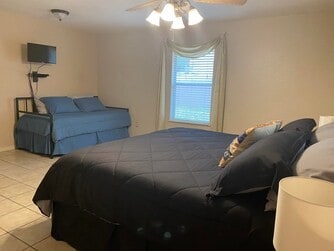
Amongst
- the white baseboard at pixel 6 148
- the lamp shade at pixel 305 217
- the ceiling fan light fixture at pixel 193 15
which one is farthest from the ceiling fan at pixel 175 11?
the white baseboard at pixel 6 148

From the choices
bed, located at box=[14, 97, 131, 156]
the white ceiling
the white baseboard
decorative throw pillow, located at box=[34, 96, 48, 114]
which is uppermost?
the white ceiling

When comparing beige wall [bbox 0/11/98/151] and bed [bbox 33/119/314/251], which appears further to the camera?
beige wall [bbox 0/11/98/151]

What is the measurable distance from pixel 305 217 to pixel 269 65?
3.63 m

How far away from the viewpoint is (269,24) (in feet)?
12.8

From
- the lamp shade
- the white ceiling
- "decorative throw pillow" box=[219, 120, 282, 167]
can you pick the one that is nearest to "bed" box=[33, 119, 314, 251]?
"decorative throw pillow" box=[219, 120, 282, 167]

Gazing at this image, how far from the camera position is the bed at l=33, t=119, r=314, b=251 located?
1250 millimetres

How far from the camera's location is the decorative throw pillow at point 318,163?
1061 millimetres

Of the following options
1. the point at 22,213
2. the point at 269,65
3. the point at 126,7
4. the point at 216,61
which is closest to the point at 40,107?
the point at 126,7

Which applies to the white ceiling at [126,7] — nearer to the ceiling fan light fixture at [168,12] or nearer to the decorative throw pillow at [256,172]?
the ceiling fan light fixture at [168,12]

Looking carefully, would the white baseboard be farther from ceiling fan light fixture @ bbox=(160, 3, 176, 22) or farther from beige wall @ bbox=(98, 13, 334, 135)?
ceiling fan light fixture @ bbox=(160, 3, 176, 22)

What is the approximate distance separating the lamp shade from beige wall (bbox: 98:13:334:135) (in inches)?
131

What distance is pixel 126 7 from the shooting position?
3609 millimetres

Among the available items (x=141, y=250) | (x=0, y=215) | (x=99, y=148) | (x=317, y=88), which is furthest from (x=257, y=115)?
(x=0, y=215)

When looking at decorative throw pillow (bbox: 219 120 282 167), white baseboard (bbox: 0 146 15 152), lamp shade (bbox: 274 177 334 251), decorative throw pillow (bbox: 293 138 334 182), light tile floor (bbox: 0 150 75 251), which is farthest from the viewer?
white baseboard (bbox: 0 146 15 152)
